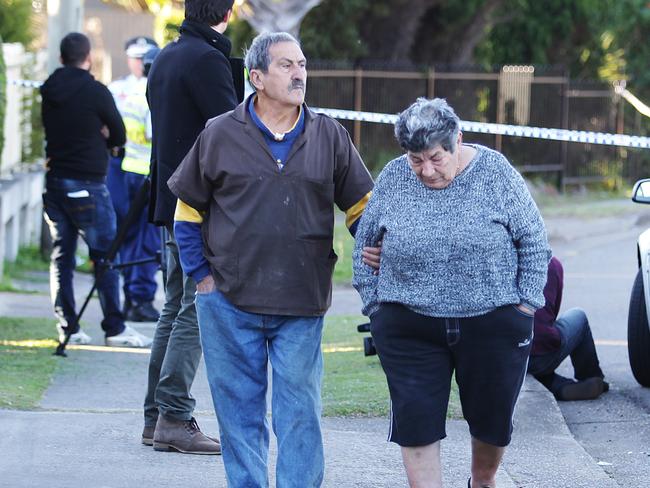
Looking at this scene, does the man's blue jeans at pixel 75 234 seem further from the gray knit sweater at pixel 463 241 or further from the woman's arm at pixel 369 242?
the gray knit sweater at pixel 463 241

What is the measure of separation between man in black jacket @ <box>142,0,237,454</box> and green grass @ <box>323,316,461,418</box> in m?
1.23

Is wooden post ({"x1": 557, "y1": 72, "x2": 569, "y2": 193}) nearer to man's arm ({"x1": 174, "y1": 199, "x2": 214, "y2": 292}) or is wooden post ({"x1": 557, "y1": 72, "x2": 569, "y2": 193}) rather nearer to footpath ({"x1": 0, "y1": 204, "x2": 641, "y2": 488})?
footpath ({"x1": 0, "y1": 204, "x2": 641, "y2": 488})

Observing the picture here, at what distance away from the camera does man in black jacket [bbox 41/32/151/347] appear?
8172mm

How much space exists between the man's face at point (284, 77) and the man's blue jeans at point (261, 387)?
0.73 meters

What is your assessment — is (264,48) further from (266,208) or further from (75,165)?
(75,165)

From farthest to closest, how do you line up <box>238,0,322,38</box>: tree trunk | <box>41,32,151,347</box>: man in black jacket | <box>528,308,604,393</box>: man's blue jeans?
<box>238,0,322,38</box>: tree trunk, <box>41,32,151,347</box>: man in black jacket, <box>528,308,604,393</box>: man's blue jeans

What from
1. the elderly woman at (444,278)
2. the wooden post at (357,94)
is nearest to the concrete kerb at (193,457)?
the elderly woman at (444,278)

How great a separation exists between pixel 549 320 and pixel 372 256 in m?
2.77

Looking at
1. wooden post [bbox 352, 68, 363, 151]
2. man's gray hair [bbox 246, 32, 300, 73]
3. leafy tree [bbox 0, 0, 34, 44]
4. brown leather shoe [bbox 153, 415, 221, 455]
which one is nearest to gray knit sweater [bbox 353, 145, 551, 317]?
man's gray hair [bbox 246, 32, 300, 73]

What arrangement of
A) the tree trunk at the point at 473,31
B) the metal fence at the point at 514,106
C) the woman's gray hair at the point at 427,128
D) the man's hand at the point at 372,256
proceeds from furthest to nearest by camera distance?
1. the tree trunk at the point at 473,31
2. the metal fence at the point at 514,106
3. the man's hand at the point at 372,256
4. the woman's gray hair at the point at 427,128

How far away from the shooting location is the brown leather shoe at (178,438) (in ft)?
17.8

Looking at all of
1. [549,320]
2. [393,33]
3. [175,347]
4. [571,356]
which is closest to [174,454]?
[175,347]

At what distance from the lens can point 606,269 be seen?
1287 centimetres

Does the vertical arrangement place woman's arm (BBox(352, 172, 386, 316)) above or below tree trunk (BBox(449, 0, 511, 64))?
below
